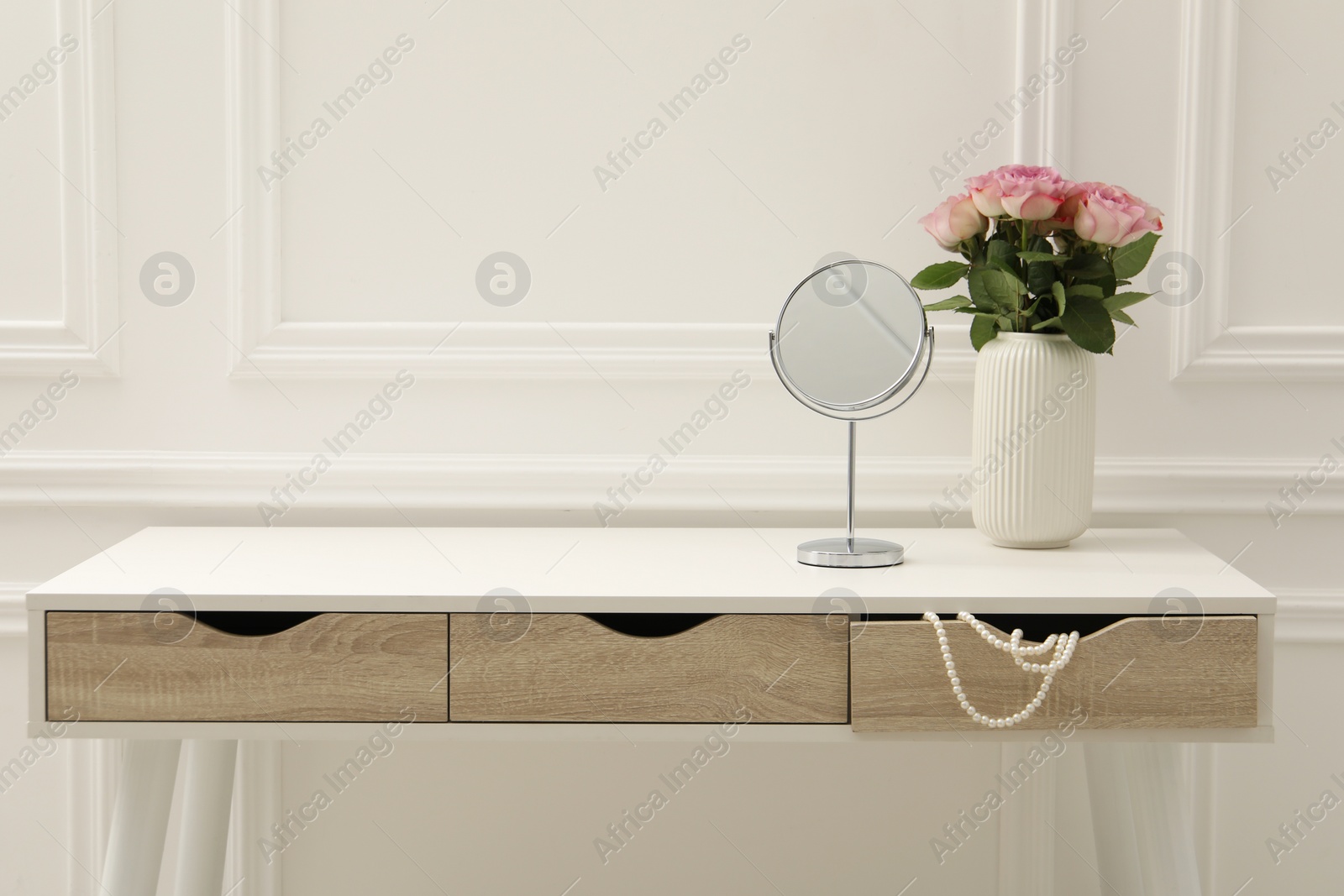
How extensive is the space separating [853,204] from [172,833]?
1461 millimetres

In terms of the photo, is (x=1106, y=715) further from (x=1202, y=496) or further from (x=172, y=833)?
(x=172, y=833)

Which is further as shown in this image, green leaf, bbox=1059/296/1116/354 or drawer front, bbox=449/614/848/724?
green leaf, bbox=1059/296/1116/354

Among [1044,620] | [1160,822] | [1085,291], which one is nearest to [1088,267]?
[1085,291]

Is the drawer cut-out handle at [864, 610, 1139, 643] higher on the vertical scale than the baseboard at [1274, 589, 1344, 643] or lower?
higher

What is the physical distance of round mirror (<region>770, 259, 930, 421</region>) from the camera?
4.21 ft

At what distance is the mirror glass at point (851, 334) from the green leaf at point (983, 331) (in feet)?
0.40

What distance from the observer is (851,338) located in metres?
1.30

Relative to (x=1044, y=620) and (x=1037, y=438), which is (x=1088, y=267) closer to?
(x=1037, y=438)

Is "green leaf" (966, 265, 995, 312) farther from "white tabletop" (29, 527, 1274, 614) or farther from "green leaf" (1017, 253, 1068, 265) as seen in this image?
"white tabletop" (29, 527, 1274, 614)

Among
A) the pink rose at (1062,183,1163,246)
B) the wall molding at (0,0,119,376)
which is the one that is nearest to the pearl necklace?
the pink rose at (1062,183,1163,246)

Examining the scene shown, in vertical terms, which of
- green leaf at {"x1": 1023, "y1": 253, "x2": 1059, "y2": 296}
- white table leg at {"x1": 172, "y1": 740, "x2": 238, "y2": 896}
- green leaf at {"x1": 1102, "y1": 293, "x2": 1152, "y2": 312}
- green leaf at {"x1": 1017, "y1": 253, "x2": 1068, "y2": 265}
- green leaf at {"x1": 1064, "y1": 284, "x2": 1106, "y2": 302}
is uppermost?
green leaf at {"x1": 1017, "y1": 253, "x2": 1068, "y2": 265}

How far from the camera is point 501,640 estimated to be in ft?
3.75

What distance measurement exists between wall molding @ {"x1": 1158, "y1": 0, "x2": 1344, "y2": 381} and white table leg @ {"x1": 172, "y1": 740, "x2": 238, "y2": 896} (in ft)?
5.03

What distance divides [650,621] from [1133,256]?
0.78m
